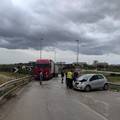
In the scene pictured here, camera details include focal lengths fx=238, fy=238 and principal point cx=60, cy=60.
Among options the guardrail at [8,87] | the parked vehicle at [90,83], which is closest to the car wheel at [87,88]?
the parked vehicle at [90,83]

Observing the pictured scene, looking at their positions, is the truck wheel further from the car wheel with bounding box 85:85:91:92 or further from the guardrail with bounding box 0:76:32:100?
the guardrail with bounding box 0:76:32:100

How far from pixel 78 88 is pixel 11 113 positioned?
12257mm

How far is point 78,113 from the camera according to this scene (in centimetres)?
1005

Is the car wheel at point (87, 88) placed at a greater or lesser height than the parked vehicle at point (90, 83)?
lesser

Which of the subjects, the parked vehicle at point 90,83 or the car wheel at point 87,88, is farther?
the parked vehicle at point 90,83

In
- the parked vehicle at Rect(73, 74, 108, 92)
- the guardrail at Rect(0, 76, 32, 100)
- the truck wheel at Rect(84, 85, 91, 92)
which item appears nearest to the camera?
the guardrail at Rect(0, 76, 32, 100)

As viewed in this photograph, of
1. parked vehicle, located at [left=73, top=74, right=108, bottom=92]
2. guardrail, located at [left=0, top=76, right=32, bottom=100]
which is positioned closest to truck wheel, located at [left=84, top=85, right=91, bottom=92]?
parked vehicle, located at [left=73, top=74, right=108, bottom=92]

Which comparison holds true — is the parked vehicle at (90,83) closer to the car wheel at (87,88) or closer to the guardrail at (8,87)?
the car wheel at (87,88)

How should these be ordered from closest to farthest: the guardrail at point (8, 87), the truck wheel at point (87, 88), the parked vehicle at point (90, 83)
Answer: the guardrail at point (8, 87) < the truck wheel at point (87, 88) < the parked vehicle at point (90, 83)

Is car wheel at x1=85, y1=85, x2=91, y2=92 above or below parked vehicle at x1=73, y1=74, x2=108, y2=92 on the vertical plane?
below

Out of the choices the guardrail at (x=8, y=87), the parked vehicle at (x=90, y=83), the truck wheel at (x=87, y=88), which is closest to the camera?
the guardrail at (x=8, y=87)

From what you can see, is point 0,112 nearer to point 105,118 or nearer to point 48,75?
point 105,118

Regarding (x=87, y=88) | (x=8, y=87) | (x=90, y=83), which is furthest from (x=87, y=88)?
(x=8, y=87)

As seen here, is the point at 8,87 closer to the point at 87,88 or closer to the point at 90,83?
the point at 87,88
